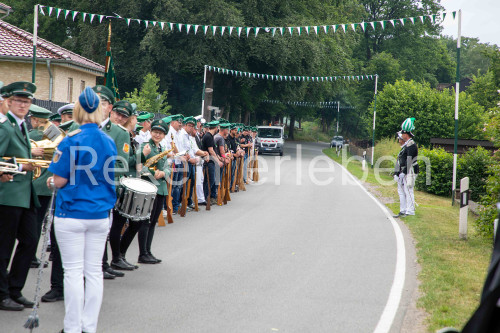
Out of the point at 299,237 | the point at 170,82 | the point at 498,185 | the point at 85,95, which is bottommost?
the point at 299,237

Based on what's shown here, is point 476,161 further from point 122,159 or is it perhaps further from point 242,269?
point 122,159

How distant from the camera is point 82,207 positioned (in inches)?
187

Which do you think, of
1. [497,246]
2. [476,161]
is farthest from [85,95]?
[476,161]

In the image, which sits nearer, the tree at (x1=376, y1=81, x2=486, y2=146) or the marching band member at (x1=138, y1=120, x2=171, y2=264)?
the marching band member at (x1=138, y1=120, x2=171, y2=264)

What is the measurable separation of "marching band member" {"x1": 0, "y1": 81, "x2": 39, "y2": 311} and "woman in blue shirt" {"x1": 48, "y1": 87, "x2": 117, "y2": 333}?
4.15 ft

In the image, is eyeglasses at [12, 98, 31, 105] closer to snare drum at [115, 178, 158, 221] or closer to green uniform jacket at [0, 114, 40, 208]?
green uniform jacket at [0, 114, 40, 208]

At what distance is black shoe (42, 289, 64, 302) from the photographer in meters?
6.24

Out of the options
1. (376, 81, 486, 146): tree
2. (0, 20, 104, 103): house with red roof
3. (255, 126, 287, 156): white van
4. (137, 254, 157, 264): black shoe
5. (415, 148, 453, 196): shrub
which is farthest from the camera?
(255, 126, 287, 156): white van

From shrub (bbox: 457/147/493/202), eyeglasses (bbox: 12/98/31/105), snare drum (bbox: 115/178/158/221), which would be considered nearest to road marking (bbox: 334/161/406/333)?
snare drum (bbox: 115/178/158/221)

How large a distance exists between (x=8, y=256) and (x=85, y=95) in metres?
2.21

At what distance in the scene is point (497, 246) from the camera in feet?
6.05

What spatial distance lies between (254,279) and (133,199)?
191 cm

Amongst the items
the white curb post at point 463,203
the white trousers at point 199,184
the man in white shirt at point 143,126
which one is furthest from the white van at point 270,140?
the white curb post at point 463,203

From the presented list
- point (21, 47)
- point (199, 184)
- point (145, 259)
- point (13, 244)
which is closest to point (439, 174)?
point (199, 184)
